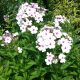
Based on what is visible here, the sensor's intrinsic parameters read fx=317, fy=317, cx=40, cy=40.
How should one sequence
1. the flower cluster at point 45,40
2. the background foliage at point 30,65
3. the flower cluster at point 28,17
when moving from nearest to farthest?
the flower cluster at point 45,40 < the background foliage at point 30,65 < the flower cluster at point 28,17

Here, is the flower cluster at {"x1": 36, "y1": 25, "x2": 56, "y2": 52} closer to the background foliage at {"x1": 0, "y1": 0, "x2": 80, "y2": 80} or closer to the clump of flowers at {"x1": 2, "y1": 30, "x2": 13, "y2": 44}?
the background foliage at {"x1": 0, "y1": 0, "x2": 80, "y2": 80}

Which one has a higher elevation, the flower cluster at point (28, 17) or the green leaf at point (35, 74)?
the flower cluster at point (28, 17)

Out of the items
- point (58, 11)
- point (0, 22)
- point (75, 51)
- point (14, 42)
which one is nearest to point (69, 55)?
point (75, 51)

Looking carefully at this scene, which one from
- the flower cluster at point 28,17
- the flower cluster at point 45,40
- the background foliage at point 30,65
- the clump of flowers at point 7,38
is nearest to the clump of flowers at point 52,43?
the flower cluster at point 45,40

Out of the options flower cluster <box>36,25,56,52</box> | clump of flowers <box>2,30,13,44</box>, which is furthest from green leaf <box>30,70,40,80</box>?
clump of flowers <box>2,30,13,44</box>

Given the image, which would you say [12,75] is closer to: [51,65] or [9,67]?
[9,67]

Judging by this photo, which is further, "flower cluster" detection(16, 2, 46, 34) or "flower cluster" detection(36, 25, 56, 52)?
"flower cluster" detection(16, 2, 46, 34)

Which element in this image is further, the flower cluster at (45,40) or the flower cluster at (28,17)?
the flower cluster at (28,17)

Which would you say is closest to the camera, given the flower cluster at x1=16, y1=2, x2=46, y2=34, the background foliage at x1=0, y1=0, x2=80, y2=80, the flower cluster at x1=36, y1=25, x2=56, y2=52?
the flower cluster at x1=36, y1=25, x2=56, y2=52

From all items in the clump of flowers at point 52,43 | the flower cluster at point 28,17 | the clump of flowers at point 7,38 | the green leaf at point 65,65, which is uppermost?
the flower cluster at point 28,17

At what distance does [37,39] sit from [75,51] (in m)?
0.56

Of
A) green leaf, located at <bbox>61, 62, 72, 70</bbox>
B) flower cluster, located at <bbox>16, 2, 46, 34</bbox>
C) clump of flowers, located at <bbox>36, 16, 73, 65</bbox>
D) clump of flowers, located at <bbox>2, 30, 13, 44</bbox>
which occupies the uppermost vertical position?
flower cluster, located at <bbox>16, 2, 46, 34</bbox>

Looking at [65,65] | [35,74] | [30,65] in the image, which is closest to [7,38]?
[30,65]

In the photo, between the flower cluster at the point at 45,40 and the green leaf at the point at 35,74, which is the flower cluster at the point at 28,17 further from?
the green leaf at the point at 35,74
